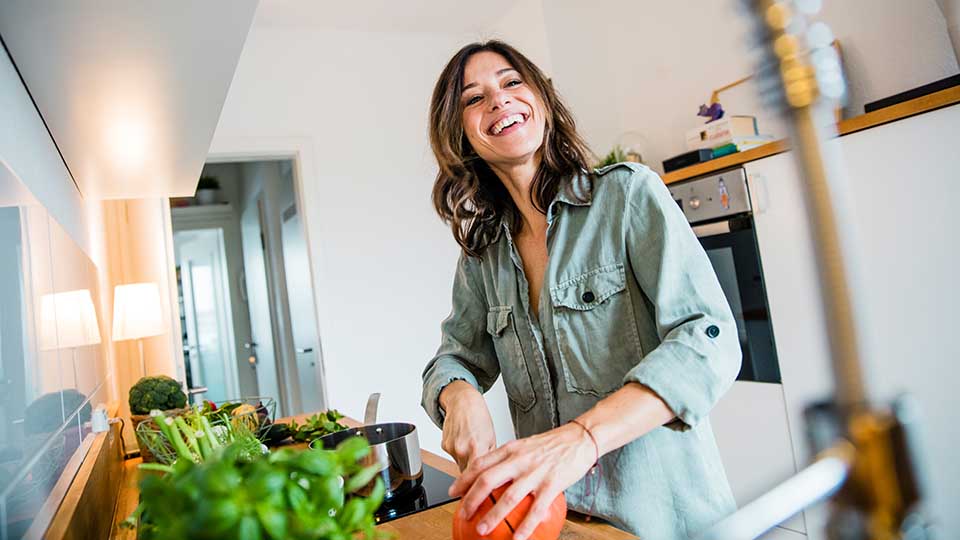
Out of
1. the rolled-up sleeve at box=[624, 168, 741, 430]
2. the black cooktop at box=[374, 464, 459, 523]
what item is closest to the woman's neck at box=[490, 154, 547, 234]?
the rolled-up sleeve at box=[624, 168, 741, 430]

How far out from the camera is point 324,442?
115 centimetres

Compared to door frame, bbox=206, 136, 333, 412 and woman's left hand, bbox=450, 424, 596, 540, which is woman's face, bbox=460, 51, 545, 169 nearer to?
woman's left hand, bbox=450, 424, 596, 540

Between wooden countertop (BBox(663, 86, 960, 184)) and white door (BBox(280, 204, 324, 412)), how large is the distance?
7.03 ft

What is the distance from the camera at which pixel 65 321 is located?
3.39 feet

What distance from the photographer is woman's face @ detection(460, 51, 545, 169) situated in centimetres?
122

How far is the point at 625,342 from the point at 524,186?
0.35 m

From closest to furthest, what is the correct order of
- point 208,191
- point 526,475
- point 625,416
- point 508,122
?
point 526,475 < point 625,416 < point 508,122 < point 208,191

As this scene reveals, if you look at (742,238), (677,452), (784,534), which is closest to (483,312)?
(677,452)

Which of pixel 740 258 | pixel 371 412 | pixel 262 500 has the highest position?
pixel 740 258

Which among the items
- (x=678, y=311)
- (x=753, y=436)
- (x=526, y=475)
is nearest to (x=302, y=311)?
(x=753, y=436)

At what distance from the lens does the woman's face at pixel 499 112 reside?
1218 mm

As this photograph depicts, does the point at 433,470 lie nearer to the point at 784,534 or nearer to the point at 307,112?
the point at 784,534

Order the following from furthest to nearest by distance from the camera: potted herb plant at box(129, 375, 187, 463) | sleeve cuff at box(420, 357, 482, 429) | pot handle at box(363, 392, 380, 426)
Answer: potted herb plant at box(129, 375, 187, 463) < pot handle at box(363, 392, 380, 426) < sleeve cuff at box(420, 357, 482, 429)

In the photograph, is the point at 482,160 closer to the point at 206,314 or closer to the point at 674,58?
the point at 674,58
